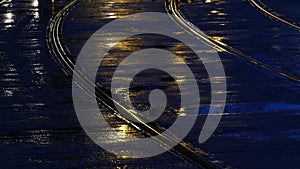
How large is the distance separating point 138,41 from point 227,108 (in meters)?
4.59

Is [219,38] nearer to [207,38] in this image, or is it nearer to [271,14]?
[207,38]

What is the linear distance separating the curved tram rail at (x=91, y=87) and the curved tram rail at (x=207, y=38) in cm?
246

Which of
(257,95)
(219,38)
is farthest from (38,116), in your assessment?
(219,38)

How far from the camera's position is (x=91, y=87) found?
1042cm

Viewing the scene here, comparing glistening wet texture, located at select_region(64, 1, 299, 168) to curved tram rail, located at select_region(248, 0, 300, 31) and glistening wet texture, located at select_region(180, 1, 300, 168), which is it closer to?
glistening wet texture, located at select_region(180, 1, 300, 168)

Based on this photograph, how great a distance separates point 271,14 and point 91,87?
727 centimetres

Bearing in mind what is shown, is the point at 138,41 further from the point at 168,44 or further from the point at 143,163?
the point at 143,163

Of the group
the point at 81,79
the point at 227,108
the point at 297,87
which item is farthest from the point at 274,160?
the point at 81,79

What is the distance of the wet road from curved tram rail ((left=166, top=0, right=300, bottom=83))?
0.55ft

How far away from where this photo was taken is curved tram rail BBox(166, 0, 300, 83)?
445 inches

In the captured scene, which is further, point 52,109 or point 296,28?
point 296,28

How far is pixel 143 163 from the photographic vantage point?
7.42 m

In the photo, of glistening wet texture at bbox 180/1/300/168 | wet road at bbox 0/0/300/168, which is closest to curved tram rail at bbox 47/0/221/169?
wet road at bbox 0/0/300/168

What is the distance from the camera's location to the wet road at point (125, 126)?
7602 millimetres
